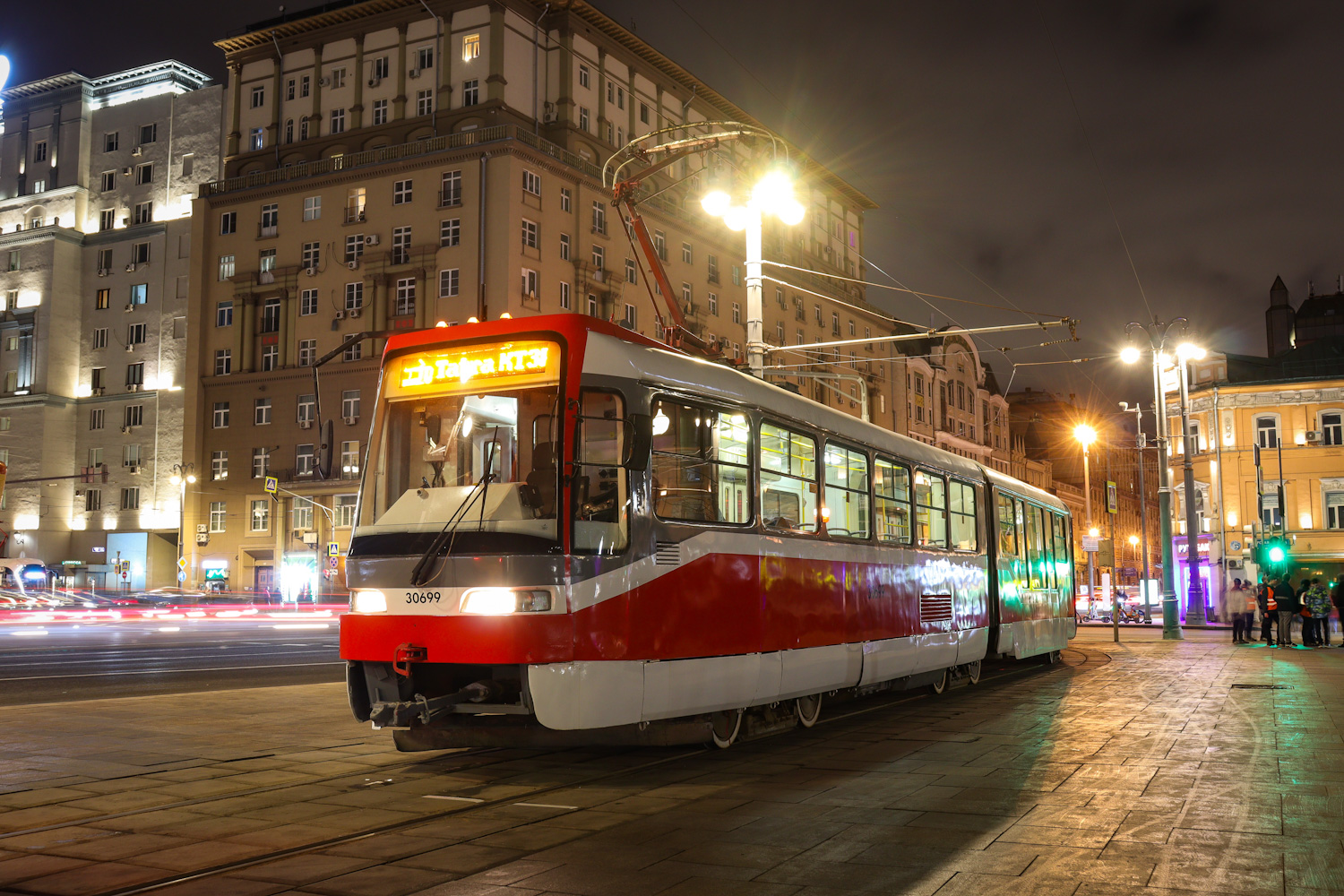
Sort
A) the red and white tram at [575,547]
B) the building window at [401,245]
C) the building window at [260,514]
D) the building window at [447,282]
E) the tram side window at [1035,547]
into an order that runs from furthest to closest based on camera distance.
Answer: the building window at [260,514], the building window at [401,245], the building window at [447,282], the tram side window at [1035,547], the red and white tram at [575,547]

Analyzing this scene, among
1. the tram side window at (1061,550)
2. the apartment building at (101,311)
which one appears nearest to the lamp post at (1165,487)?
the tram side window at (1061,550)

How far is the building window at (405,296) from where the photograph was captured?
183 feet

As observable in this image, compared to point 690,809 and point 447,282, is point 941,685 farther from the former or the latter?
point 447,282

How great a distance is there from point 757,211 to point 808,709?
859 centimetres

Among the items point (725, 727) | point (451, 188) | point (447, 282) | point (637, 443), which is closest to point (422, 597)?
point (637, 443)

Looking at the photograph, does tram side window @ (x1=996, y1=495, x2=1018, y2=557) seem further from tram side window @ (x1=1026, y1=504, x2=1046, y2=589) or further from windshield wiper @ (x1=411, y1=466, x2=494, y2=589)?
windshield wiper @ (x1=411, y1=466, x2=494, y2=589)

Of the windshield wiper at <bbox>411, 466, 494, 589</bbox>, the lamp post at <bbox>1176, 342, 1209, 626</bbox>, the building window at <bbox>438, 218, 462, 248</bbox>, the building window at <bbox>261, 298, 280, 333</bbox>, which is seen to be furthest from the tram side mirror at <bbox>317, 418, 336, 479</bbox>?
the building window at <bbox>261, 298, 280, 333</bbox>

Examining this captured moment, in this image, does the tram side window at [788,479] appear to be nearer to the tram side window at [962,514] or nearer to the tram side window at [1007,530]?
the tram side window at [962,514]

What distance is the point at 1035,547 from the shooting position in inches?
794

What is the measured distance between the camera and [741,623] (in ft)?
33.2

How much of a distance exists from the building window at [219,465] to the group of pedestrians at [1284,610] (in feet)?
155

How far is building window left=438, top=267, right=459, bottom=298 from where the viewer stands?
178ft

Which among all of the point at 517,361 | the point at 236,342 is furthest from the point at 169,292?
the point at 517,361

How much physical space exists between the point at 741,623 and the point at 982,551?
26.1ft
